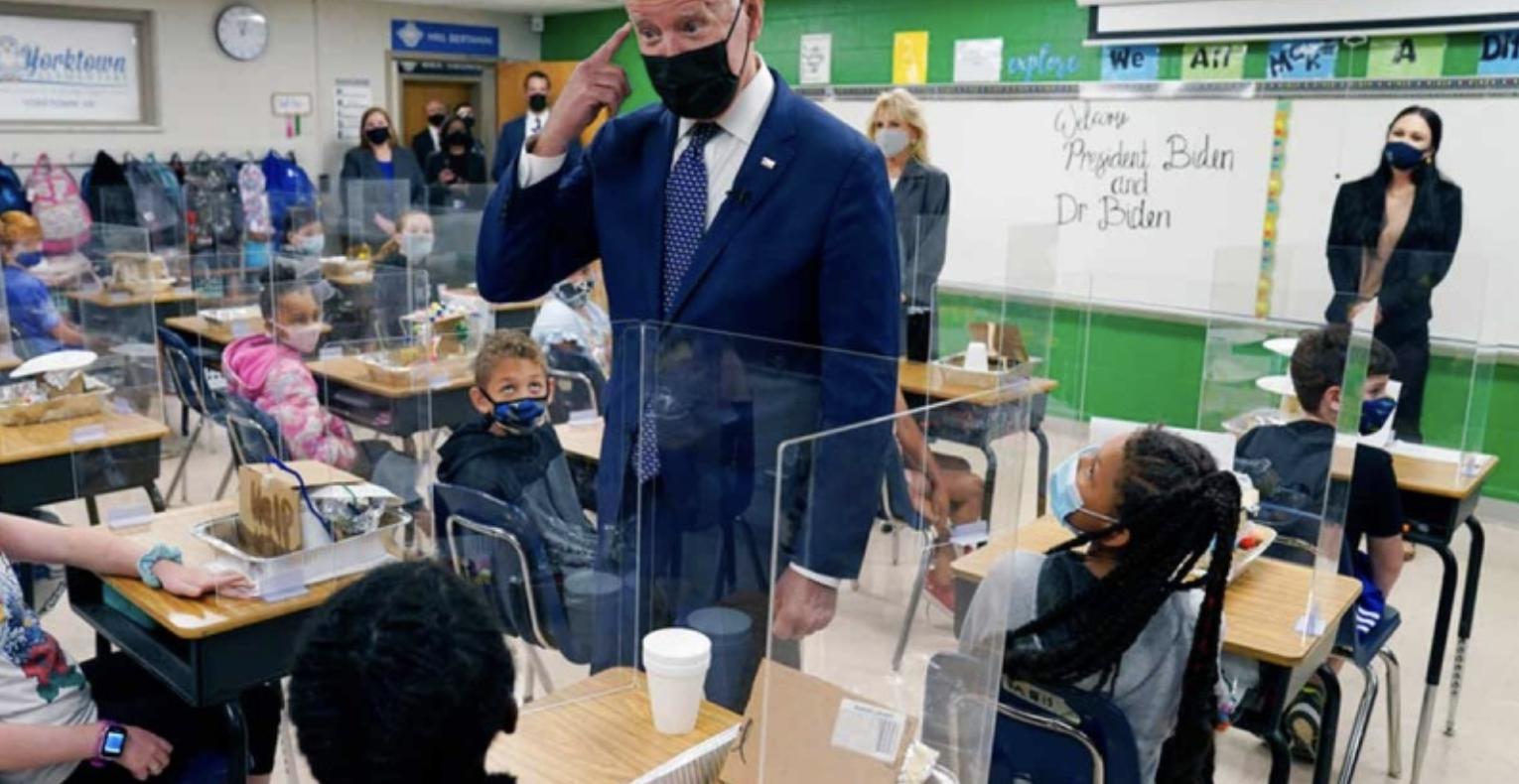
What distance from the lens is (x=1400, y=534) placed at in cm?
287

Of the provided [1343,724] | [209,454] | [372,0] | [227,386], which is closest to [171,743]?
A: [227,386]

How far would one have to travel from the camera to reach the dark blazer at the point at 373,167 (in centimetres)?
844

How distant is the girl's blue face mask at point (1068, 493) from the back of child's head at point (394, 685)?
3.95ft

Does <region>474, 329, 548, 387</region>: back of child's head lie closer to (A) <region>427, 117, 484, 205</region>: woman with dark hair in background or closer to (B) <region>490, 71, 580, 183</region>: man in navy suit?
(B) <region>490, 71, 580, 183</region>: man in navy suit

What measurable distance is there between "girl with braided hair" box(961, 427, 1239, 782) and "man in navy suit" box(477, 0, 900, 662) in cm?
45

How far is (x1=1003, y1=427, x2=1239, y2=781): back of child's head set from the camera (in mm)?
1804

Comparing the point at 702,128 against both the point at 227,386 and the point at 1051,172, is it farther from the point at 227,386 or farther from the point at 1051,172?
the point at 1051,172

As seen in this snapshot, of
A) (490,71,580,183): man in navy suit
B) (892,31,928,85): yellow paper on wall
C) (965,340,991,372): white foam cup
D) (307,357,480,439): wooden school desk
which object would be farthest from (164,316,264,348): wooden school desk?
(892,31,928,85): yellow paper on wall

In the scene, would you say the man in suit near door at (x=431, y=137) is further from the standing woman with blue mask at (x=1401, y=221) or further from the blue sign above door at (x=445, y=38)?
the standing woman with blue mask at (x=1401, y=221)

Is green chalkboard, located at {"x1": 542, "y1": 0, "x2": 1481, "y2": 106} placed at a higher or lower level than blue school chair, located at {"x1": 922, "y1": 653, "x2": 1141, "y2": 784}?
higher

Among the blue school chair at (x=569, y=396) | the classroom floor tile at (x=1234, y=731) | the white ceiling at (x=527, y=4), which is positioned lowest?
the classroom floor tile at (x=1234, y=731)

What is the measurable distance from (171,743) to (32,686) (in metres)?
0.27

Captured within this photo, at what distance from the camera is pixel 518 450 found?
2369 mm

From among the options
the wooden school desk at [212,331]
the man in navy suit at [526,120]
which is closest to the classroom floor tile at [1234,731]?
the wooden school desk at [212,331]
